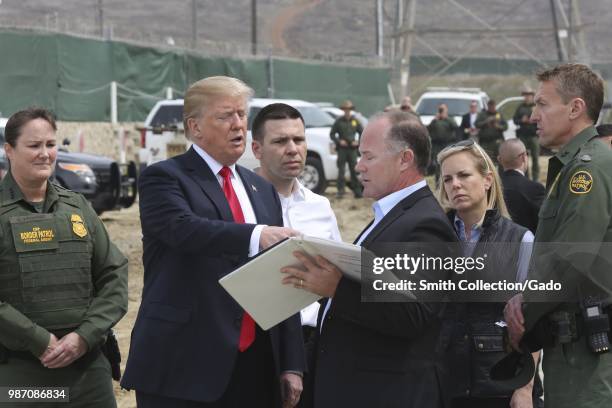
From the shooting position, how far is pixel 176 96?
94.8 feet

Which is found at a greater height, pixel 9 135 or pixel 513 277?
pixel 9 135

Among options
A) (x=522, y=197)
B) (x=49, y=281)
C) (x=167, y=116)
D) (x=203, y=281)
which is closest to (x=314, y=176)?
(x=167, y=116)

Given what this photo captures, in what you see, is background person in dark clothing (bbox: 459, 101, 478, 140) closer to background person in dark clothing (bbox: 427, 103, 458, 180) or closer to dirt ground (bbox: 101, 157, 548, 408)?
background person in dark clothing (bbox: 427, 103, 458, 180)

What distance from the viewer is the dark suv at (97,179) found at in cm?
1376

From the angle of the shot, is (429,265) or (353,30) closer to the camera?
(429,265)

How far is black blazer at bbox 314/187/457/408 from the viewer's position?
360 centimetres

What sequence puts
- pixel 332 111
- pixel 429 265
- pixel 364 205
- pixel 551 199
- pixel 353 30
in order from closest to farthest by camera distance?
pixel 429 265, pixel 551 199, pixel 364 205, pixel 332 111, pixel 353 30

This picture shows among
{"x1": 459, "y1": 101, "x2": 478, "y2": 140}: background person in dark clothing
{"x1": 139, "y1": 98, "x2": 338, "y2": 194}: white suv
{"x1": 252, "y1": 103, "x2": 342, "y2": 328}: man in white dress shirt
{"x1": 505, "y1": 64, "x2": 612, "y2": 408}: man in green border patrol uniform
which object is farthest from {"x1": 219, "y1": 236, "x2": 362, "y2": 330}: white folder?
{"x1": 459, "y1": 101, "x2": 478, "y2": 140}: background person in dark clothing

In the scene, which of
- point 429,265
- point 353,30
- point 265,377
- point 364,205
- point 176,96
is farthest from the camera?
point 353,30

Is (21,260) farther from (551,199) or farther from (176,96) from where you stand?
(176,96)

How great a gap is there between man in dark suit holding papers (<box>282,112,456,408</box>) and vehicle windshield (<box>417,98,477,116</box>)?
21.4 metres

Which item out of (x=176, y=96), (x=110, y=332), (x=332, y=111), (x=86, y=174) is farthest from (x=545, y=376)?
(x=176, y=96)

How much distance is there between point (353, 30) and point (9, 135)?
86.7 meters

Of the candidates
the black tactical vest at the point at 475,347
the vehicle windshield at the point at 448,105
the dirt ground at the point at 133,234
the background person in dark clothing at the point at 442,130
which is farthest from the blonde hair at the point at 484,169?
the vehicle windshield at the point at 448,105
